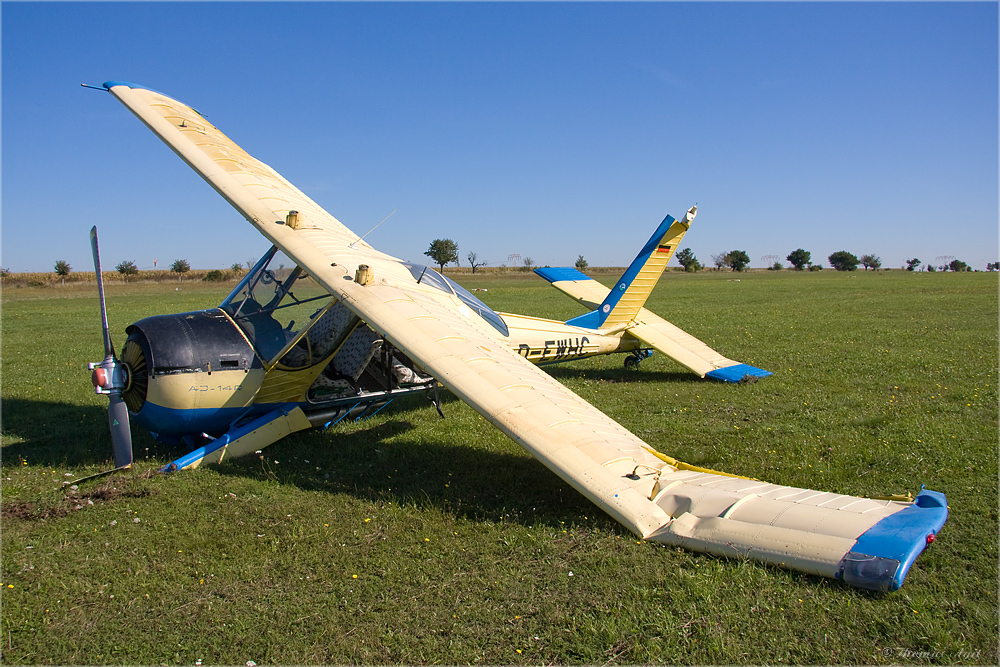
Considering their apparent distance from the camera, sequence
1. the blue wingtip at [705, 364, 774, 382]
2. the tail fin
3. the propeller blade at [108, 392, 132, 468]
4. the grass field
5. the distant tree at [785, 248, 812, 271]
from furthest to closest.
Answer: the distant tree at [785, 248, 812, 271]
the tail fin
the blue wingtip at [705, 364, 774, 382]
the propeller blade at [108, 392, 132, 468]
the grass field

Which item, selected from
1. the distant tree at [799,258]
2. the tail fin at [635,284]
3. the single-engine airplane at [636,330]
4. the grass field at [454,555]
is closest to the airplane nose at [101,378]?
the grass field at [454,555]

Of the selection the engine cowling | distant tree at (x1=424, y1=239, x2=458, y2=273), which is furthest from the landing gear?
distant tree at (x1=424, y1=239, x2=458, y2=273)

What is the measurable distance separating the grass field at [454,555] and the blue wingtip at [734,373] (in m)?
1.24

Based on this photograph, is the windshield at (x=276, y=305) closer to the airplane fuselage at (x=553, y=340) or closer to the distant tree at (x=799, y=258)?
the airplane fuselage at (x=553, y=340)

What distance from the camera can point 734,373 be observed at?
10.0 m

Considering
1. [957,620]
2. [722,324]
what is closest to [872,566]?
[957,620]

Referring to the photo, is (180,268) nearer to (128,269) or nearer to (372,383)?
(128,269)

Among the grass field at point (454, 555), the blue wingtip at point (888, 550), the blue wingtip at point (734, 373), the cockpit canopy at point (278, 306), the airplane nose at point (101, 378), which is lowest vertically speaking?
the grass field at point (454, 555)

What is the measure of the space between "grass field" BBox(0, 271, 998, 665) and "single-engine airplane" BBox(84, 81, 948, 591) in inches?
11.3

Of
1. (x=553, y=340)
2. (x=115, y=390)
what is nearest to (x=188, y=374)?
(x=115, y=390)

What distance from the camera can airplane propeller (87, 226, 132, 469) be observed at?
5.20m

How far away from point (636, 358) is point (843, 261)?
136m

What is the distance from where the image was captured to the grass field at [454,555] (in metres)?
3.29

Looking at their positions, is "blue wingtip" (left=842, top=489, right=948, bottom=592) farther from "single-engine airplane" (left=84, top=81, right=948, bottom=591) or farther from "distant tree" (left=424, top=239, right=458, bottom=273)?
"distant tree" (left=424, top=239, right=458, bottom=273)
